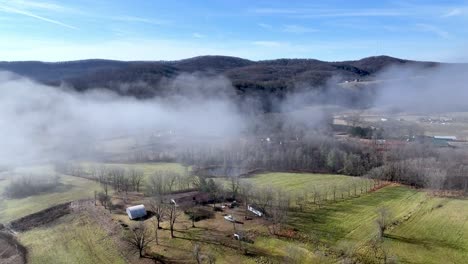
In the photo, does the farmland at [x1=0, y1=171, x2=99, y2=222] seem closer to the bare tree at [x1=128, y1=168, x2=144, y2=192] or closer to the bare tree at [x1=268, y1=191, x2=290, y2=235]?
the bare tree at [x1=128, y1=168, x2=144, y2=192]

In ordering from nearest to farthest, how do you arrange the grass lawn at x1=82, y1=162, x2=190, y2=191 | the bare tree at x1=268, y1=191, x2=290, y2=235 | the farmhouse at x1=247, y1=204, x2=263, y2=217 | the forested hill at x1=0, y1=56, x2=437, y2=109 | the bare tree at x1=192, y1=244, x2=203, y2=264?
the bare tree at x1=192, y1=244, x2=203, y2=264, the bare tree at x1=268, y1=191, x2=290, y2=235, the farmhouse at x1=247, y1=204, x2=263, y2=217, the grass lawn at x1=82, y1=162, x2=190, y2=191, the forested hill at x1=0, y1=56, x2=437, y2=109

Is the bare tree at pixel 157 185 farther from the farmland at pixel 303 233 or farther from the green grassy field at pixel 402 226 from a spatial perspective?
the green grassy field at pixel 402 226

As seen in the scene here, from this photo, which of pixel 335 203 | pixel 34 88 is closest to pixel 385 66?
pixel 34 88

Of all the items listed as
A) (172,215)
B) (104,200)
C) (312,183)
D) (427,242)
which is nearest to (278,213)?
(172,215)

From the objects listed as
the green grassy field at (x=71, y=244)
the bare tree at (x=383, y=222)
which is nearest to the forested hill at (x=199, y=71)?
the bare tree at (x=383, y=222)

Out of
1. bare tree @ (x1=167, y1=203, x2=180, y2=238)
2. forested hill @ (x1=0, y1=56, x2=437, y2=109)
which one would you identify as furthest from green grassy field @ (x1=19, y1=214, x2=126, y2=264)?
forested hill @ (x1=0, y1=56, x2=437, y2=109)

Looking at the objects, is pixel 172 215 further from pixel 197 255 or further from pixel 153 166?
pixel 153 166

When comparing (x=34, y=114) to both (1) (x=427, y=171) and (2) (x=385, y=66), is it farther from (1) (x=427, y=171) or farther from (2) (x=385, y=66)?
(2) (x=385, y=66)
